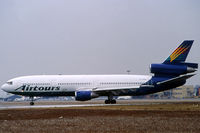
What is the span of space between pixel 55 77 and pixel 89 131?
29.0 meters

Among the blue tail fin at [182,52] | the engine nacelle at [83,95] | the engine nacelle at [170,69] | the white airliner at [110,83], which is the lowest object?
the engine nacelle at [83,95]

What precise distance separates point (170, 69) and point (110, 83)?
322 inches

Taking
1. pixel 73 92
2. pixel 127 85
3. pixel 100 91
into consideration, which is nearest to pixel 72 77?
pixel 73 92

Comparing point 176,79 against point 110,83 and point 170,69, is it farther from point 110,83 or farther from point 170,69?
point 110,83

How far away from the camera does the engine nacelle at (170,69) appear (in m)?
36.9

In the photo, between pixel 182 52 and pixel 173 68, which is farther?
pixel 173 68

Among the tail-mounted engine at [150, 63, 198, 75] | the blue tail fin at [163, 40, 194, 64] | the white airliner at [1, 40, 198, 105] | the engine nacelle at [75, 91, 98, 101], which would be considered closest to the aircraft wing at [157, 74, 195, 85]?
the white airliner at [1, 40, 198, 105]

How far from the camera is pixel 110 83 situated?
39.9 meters

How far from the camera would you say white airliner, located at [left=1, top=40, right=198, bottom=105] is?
3706 cm

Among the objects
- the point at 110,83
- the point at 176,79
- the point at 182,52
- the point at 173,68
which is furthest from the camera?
the point at 110,83

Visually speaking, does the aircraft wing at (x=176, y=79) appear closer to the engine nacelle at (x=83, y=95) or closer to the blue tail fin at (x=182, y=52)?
the blue tail fin at (x=182, y=52)

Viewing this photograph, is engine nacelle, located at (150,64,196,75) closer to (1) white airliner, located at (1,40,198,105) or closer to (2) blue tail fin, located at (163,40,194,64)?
(1) white airliner, located at (1,40,198,105)

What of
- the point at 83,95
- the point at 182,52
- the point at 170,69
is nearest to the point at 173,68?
the point at 170,69

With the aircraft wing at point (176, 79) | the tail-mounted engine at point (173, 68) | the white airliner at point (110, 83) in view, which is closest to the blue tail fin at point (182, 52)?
the white airliner at point (110, 83)
